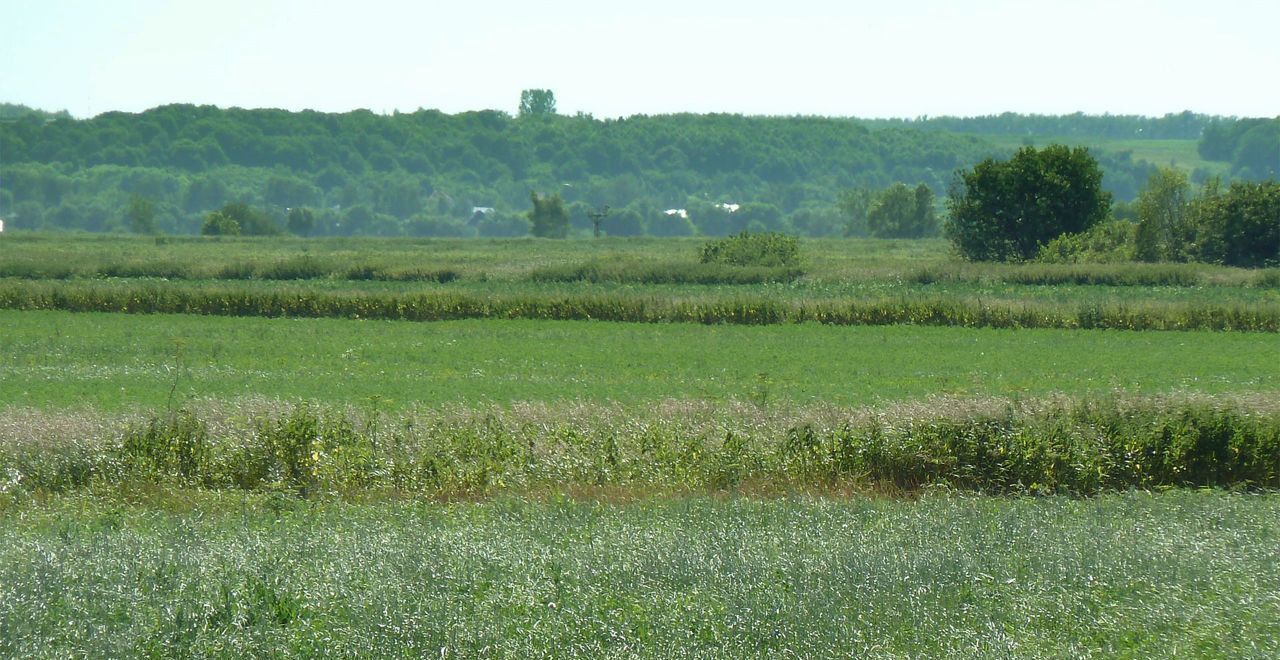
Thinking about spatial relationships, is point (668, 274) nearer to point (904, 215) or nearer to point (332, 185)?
point (904, 215)

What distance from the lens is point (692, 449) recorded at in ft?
39.4

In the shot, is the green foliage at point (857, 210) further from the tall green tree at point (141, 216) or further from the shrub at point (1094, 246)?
the shrub at point (1094, 246)

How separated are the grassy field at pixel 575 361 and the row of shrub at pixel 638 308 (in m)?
1.59

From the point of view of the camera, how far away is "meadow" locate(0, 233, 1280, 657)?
610 cm

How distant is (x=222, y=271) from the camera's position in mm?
48406

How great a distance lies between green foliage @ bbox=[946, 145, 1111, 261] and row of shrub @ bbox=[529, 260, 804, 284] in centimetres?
1419

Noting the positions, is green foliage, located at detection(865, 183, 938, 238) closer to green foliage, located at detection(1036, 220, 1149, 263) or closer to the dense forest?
the dense forest

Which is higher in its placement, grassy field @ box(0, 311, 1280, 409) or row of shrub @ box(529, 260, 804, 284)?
grassy field @ box(0, 311, 1280, 409)

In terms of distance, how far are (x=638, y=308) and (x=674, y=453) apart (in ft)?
73.2

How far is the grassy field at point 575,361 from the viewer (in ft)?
65.8

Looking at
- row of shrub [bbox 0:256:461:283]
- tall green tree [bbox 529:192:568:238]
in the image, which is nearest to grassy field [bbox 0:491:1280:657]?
row of shrub [bbox 0:256:461:283]

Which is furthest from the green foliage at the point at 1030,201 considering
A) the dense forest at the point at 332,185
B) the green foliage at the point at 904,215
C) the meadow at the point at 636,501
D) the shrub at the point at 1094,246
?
the dense forest at the point at 332,185

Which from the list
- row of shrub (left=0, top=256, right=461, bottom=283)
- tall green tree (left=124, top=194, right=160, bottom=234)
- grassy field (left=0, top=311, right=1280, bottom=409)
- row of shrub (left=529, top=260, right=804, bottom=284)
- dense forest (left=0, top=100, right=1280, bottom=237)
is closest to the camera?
grassy field (left=0, top=311, right=1280, bottom=409)

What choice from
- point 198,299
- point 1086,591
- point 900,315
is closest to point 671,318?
point 900,315
